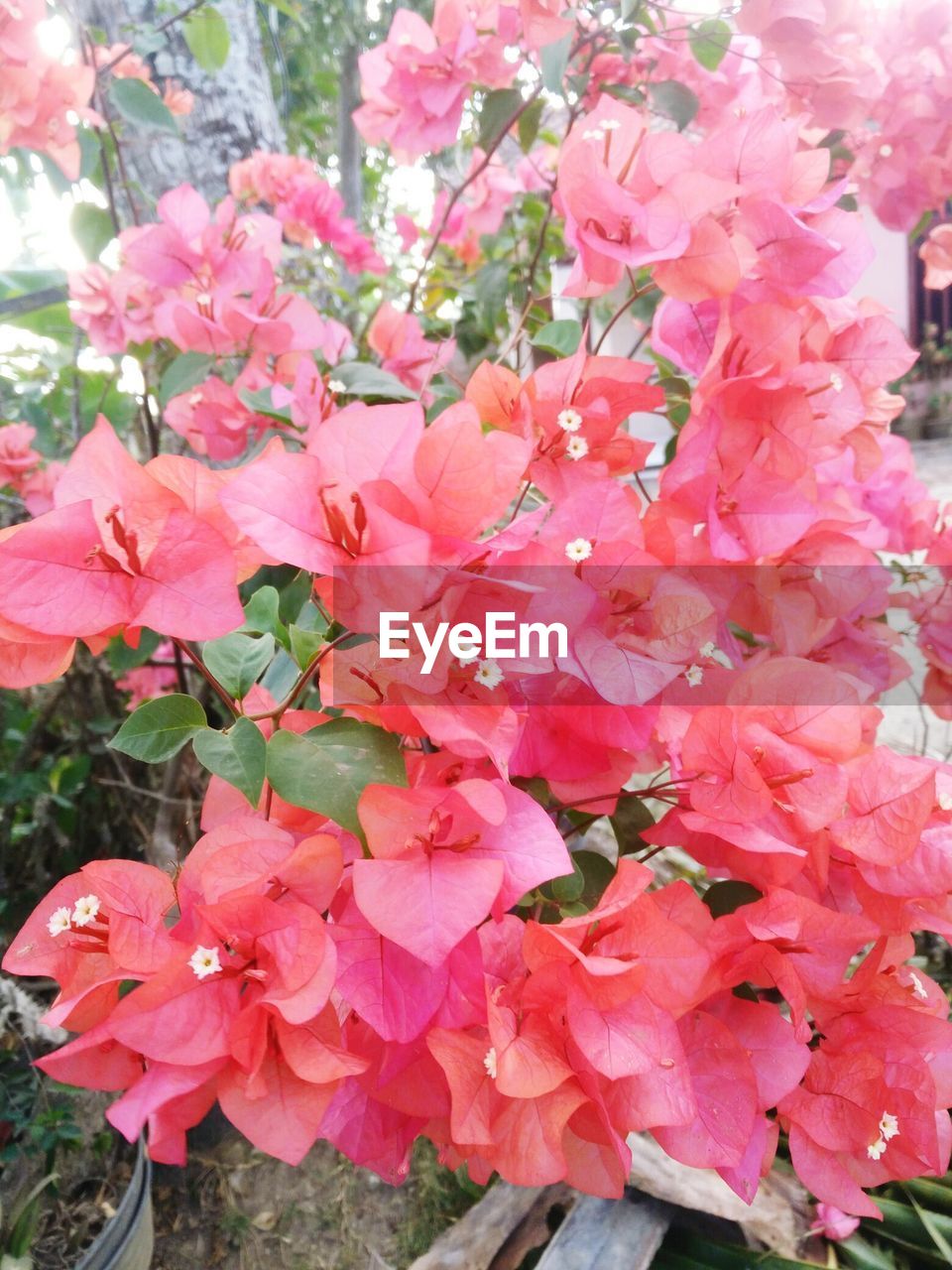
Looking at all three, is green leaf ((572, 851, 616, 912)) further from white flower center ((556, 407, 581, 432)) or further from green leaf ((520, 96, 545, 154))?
green leaf ((520, 96, 545, 154))

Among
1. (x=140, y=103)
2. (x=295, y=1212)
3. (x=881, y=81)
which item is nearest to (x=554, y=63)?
(x=881, y=81)

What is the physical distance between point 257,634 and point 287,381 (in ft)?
1.33

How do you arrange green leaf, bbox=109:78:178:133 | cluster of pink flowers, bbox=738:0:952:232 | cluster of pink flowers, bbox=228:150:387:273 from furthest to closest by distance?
cluster of pink flowers, bbox=228:150:387:273 → green leaf, bbox=109:78:178:133 → cluster of pink flowers, bbox=738:0:952:232

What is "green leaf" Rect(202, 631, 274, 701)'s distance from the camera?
0.41 metres

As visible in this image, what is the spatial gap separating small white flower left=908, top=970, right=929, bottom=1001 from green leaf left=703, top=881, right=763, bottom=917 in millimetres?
90

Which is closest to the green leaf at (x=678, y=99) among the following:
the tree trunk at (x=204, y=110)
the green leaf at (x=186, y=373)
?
the green leaf at (x=186, y=373)

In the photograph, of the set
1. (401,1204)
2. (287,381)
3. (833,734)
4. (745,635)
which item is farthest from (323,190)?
(401,1204)

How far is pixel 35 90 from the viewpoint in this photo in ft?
2.72

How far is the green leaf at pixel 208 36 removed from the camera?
101cm

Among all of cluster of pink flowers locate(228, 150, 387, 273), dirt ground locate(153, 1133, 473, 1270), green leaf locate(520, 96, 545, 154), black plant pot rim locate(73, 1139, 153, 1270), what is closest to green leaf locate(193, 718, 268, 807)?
black plant pot rim locate(73, 1139, 153, 1270)

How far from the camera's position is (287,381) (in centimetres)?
82

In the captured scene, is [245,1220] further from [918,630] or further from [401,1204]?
[918,630]

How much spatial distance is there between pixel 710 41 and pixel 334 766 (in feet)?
2.30

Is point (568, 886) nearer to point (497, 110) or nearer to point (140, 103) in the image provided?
point (497, 110)
